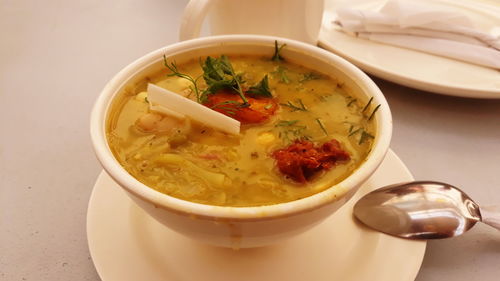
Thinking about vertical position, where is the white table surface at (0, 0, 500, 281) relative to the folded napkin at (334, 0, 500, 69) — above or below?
below

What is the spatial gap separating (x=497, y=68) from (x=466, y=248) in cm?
→ 84

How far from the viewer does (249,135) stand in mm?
1050

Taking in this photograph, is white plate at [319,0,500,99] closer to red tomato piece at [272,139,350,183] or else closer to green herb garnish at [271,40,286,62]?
green herb garnish at [271,40,286,62]

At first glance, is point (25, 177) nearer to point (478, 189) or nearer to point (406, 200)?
point (406, 200)

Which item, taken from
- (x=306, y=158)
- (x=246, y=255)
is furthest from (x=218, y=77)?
(x=246, y=255)

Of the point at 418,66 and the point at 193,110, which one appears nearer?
the point at 193,110

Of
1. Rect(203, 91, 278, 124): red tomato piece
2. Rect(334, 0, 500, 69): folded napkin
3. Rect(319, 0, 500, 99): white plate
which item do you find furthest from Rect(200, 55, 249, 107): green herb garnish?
Rect(334, 0, 500, 69): folded napkin

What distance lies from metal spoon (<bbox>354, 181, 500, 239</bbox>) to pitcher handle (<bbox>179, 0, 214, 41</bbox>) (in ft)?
2.52

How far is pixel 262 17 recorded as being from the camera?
1.55 metres

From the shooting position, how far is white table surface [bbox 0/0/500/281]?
1.09 meters

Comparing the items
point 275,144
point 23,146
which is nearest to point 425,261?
point 275,144

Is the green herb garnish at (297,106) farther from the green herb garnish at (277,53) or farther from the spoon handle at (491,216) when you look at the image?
the spoon handle at (491,216)

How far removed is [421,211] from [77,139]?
1.12 meters

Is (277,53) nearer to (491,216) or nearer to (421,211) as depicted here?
(421,211)
